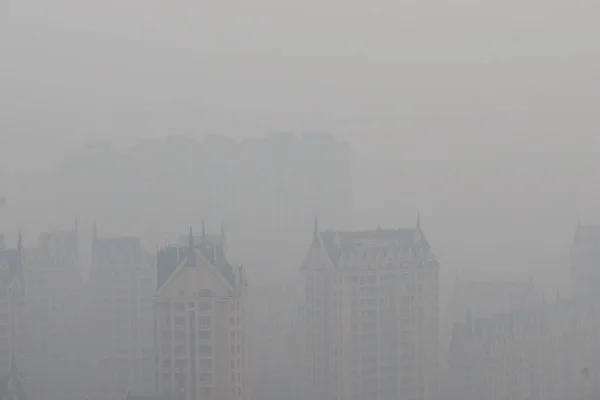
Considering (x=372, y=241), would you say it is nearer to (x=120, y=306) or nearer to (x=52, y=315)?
(x=120, y=306)

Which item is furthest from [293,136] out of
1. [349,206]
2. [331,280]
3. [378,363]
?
[378,363]

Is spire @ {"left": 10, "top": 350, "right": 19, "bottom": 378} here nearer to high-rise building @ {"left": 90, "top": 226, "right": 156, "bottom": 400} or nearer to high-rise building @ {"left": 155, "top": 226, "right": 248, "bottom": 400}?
high-rise building @ {"left": 90, "top": 226, "right": 156, "bottom": 400}

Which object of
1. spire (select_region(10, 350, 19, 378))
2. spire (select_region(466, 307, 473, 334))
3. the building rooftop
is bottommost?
spire (select_region(10, 350, 19, 378))

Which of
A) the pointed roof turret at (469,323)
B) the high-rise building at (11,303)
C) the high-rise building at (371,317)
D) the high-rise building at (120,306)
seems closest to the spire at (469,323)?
the pointed roof turret at (469,323)

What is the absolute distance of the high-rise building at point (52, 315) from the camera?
24.9 ft

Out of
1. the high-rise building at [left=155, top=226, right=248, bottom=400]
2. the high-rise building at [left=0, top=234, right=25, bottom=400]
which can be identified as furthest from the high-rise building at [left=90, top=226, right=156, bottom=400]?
the high-rise building at [left=155, top=226, right=248, bottom=400]

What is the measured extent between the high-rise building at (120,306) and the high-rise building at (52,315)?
267mm

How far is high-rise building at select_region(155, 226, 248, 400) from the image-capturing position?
613 centimetres

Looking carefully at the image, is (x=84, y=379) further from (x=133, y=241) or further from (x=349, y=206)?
(x=349, y=206)

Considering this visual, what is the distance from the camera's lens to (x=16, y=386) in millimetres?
6609

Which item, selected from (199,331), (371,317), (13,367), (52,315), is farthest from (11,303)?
(371,317)

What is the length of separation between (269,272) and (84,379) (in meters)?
1.94

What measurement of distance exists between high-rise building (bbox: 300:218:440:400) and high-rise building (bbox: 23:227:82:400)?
7.07 feet

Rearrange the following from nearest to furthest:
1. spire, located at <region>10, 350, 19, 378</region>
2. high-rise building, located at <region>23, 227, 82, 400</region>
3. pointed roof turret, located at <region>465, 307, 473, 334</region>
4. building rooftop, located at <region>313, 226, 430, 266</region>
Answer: spire, located at <region>10, 350, 19, 378</region>
pointed roof turret, located at <region>465, 307, 473, 334</region>
high-rise building, located at <region>23, 227, 82, 400</region>
building rooftop, located at <region>313, 226, 430, 266</region>
